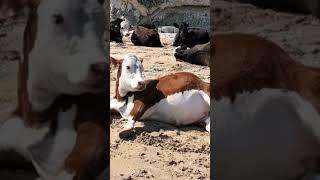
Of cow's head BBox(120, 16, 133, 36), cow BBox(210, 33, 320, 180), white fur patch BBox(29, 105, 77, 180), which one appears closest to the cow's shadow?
white fur patch BBox(29, 105, 77, 180)

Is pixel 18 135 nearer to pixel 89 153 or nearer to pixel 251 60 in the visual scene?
pixel 89 153

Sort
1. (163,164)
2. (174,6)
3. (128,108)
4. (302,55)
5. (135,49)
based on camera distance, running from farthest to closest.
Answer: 1. (174,6)
2. (135,49)
3. (128,108)
4. (163,164)
5. (302,55)

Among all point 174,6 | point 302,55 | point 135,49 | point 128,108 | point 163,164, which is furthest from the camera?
point 174,6

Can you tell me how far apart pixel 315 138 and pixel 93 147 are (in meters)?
0.82

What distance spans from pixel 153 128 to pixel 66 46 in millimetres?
2884

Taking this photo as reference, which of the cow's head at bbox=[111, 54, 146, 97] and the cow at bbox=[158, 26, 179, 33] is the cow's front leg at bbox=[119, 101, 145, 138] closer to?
the cow's head at bbox=[111, 54, 146, 97]

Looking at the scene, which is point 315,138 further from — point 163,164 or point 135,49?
point 135,49

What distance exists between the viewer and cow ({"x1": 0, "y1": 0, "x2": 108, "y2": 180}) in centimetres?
238

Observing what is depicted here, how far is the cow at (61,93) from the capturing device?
7.82 feet

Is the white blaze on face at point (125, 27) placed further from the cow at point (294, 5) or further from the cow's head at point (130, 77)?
the cow at point (294, 5)

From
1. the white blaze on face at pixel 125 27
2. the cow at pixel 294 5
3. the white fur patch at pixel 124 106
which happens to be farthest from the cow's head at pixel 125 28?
the cow at pixel 294 5

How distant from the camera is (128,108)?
5402 mm

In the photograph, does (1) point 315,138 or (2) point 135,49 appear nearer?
(1) point 315,138

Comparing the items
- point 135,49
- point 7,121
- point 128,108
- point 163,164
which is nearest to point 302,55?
point 7,121
